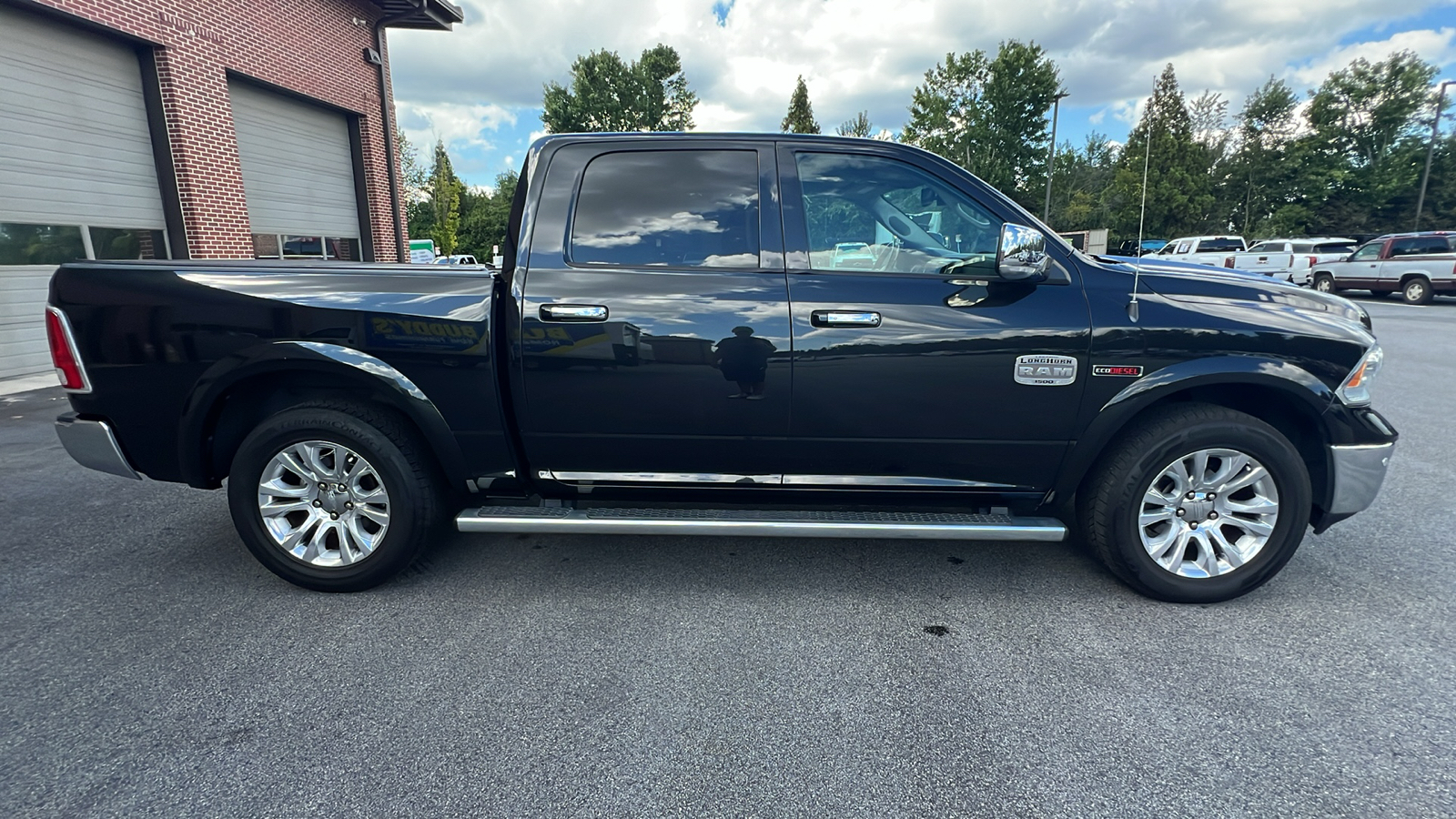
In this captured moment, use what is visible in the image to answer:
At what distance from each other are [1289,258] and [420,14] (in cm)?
2492

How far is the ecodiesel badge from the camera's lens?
290 cm

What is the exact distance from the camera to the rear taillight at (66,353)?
119 inches

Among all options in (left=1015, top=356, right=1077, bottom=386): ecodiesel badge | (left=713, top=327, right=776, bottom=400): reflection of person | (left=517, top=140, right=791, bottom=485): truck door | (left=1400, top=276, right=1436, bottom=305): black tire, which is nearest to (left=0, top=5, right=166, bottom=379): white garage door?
(left=517, top=140, right=791, bottom=485): truck door

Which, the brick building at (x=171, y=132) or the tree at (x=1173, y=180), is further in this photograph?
the tree at (x=1173, y=180)

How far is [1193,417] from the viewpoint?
2990 mm

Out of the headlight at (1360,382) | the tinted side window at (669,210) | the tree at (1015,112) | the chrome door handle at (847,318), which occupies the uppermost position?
the tree at (1015,112)

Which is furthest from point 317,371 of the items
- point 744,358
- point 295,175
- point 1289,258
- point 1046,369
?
point 1289,258

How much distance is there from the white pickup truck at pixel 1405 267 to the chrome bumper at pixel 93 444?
22.3 m

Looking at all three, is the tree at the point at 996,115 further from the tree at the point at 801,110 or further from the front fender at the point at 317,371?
the front fender at the point at 317,371

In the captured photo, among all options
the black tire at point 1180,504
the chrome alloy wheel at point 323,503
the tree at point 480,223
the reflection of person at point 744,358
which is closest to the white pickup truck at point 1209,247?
the black tire at point 1180,504

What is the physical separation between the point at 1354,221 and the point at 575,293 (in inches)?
1887

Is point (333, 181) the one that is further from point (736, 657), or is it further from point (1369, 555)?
point (1369, 555)

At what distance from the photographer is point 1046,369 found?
2.91 meters

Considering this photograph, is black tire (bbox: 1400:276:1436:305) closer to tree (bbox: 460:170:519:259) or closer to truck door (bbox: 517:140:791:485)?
truck door (bbox: 517:140:791:485)
